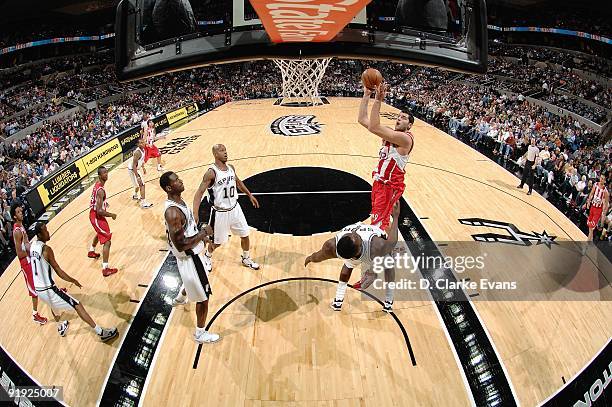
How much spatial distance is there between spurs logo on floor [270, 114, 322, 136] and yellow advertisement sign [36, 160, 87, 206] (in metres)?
6.99

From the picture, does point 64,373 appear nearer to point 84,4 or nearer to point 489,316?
point 489,316

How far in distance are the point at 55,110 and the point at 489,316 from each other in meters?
21.8

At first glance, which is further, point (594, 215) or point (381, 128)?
point (594, 215)

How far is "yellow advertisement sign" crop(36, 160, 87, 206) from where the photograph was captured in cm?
953

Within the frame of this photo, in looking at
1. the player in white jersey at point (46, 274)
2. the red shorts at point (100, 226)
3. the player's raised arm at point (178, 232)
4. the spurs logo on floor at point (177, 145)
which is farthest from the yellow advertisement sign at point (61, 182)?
the player's raised arm at point (178, 232)

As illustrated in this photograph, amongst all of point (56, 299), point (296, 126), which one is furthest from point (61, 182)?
point (296, 126)

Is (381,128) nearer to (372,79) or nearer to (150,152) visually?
(372,79)

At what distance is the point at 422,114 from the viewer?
2056 centimetres

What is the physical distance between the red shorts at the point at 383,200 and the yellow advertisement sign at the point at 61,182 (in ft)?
27.0

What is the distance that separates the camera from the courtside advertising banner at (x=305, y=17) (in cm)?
280

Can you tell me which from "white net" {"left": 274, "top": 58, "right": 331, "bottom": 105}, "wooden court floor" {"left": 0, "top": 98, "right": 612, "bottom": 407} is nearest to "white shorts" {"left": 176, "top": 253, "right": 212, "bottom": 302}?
"wooden court floor" {"left": 0, "top": 98, "right": 612, "bottom": 407}

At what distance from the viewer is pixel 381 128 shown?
13.2 feet

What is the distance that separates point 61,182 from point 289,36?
363 inches

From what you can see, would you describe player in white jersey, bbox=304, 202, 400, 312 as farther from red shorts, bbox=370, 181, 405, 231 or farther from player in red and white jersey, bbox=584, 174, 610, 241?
player in red and white jersey, bbox=584, 174, 610, 241
